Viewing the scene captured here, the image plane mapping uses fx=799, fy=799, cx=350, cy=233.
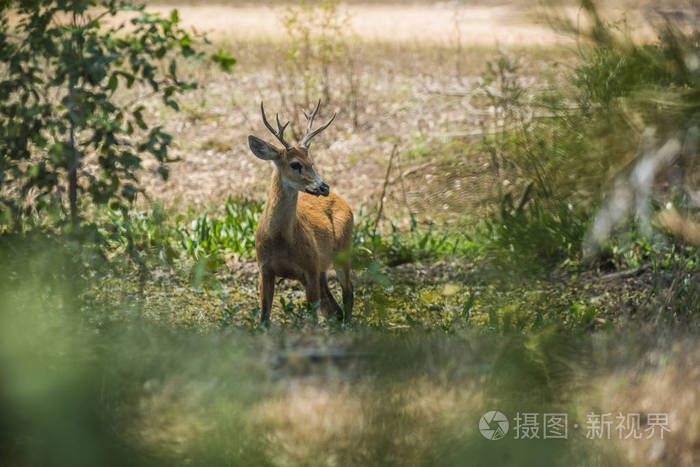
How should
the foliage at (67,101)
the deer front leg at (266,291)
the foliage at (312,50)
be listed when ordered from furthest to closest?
the foliage at (312,50) → the deer front leg at (266,291) → the foliage at (67,101)

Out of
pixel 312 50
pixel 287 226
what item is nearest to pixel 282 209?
pixel 287 226

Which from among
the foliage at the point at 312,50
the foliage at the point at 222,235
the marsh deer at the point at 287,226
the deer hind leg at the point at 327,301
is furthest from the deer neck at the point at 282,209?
the foliage at the point at 312,50

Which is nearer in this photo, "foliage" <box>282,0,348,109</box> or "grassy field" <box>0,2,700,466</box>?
"grassy field" <box>0,2,700,466</box>

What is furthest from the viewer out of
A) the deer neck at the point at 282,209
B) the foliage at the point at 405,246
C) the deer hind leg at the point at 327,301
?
the foliage at the point at 405,246

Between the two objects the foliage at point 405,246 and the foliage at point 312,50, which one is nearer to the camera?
the foliage at point 405,246

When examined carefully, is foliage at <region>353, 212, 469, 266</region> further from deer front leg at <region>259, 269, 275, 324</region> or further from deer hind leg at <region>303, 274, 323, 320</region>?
deer front leg at <region>259, 269, 275, 324</region>

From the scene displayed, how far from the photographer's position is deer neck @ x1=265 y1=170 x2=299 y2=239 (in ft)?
18.7

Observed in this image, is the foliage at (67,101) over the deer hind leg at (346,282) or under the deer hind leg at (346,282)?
over

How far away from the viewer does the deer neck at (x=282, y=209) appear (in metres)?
5.70

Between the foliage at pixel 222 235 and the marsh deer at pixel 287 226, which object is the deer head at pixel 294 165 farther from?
the foliage at pixel 222 235

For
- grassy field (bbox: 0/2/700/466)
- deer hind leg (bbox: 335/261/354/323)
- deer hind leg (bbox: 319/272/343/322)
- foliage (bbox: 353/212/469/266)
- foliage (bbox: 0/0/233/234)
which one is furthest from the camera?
foliage (bbox: 353/212/469/266)

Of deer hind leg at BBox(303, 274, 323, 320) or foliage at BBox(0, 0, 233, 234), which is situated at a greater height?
foliage at BBox(0, 0, 233, 234)

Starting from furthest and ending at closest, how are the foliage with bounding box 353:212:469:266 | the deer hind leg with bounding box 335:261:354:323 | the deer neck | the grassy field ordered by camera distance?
the foliage with bounding box 353:212:469:266, the deer hind leg with bounding box 335:261:354:323, the deer neck, the grassy field

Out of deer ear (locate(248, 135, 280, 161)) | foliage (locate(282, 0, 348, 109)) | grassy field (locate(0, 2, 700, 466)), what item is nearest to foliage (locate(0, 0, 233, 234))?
grassy field (locate(0, 2, 700, 466))
